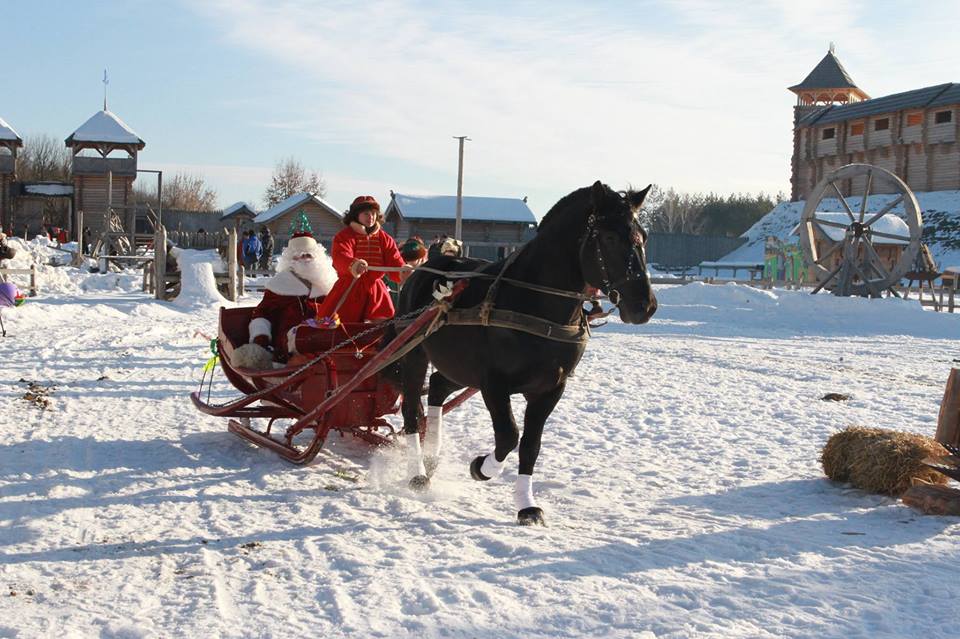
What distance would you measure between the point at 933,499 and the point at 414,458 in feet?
10.5

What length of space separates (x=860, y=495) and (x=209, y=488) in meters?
4.20

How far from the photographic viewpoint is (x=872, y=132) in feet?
195

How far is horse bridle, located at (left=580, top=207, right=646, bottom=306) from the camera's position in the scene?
4836 millimetres

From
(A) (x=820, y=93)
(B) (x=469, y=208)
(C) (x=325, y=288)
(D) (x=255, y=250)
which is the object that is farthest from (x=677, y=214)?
(C) (x=325, y=288)

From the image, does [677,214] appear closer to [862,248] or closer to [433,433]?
[862,248]

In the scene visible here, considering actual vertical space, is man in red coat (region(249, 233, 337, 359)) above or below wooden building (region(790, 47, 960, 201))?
below

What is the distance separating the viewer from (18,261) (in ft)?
93.8

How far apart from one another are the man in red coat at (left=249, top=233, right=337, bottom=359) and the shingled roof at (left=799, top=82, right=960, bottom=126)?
183 ft

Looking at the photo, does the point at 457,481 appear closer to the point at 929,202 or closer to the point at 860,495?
the point at 860,495

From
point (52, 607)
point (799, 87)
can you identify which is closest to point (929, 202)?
point (799, 87)

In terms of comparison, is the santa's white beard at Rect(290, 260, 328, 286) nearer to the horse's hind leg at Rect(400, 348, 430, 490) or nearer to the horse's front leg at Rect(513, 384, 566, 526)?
the horse's hind leg at Rect(400, 348, 430, 490)

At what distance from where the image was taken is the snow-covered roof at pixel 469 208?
50000 mm

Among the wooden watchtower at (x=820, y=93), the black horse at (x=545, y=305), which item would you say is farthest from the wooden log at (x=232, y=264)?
the wooden watchtower at (x=820, y=93)

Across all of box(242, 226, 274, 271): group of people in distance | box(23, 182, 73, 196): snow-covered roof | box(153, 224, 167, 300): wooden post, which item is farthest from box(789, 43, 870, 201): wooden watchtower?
box(153, 224, 167, 300): wooden post
